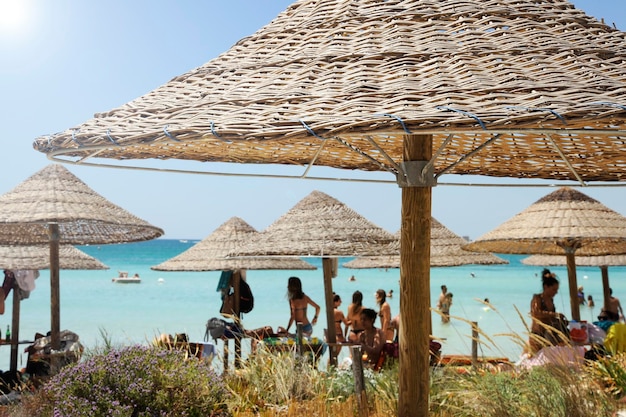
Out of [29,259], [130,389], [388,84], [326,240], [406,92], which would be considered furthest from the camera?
[29,259]

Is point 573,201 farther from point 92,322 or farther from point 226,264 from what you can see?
point 92,322

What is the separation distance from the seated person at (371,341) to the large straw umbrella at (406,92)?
15.6 feet

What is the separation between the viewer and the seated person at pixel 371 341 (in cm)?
969

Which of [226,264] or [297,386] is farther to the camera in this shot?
[226,264]

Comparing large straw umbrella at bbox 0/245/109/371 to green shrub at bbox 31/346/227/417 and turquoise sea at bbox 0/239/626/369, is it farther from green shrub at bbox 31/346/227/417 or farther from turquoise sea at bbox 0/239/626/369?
turquoise sea at bbox 0/239/626/369

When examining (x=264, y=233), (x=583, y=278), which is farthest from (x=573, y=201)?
(x=583, y=278)

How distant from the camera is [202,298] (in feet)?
161

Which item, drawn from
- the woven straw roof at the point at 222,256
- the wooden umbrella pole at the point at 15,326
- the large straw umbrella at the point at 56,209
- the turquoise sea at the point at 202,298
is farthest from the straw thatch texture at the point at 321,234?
the turquoise sea at the point at 202,298

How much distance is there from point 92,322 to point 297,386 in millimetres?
35975

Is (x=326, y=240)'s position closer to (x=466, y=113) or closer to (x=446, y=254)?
(x=446, y=254)

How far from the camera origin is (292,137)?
3484 millimetres

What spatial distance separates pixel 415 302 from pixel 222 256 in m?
8.31

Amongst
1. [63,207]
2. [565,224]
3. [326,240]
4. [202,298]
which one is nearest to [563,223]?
[565,224]

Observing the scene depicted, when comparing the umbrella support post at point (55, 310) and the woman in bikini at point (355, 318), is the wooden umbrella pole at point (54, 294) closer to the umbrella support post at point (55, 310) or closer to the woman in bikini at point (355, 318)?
the umbrella support post at point (55, 310)
